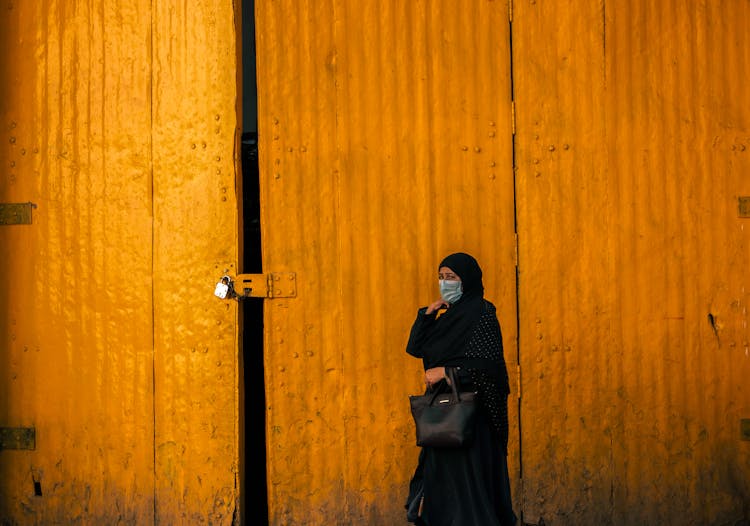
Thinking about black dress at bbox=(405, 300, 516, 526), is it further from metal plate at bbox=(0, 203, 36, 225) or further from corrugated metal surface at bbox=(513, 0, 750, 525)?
metal plate at bbox=(0, 203, 36, 225)

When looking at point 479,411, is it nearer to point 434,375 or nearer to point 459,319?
point 434,375

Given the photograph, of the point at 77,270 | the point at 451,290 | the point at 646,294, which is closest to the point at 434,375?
the point at 451,290

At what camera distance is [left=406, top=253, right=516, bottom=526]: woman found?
11.9ft

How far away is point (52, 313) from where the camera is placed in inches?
180

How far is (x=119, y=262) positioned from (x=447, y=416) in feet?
7.04

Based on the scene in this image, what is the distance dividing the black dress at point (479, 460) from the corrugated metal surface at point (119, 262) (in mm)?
1316

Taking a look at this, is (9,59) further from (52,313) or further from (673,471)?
(673,471)

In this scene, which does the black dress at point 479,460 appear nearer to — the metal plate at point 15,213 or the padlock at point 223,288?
the padlock at point 223,288

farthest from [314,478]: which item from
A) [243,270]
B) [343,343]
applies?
[243,270]

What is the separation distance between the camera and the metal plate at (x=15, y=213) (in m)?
4.59

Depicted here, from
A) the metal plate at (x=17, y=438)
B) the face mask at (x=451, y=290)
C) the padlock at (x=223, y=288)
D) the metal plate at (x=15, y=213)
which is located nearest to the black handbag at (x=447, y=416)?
the face mask at (x=451, y=290)

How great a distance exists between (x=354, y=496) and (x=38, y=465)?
1.81 metres

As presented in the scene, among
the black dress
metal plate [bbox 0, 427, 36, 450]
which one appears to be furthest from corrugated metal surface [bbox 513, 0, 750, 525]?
metal plate [bbox 0, 427, 36, 450]

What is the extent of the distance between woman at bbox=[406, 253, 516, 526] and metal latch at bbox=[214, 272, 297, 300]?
1.02 metres
